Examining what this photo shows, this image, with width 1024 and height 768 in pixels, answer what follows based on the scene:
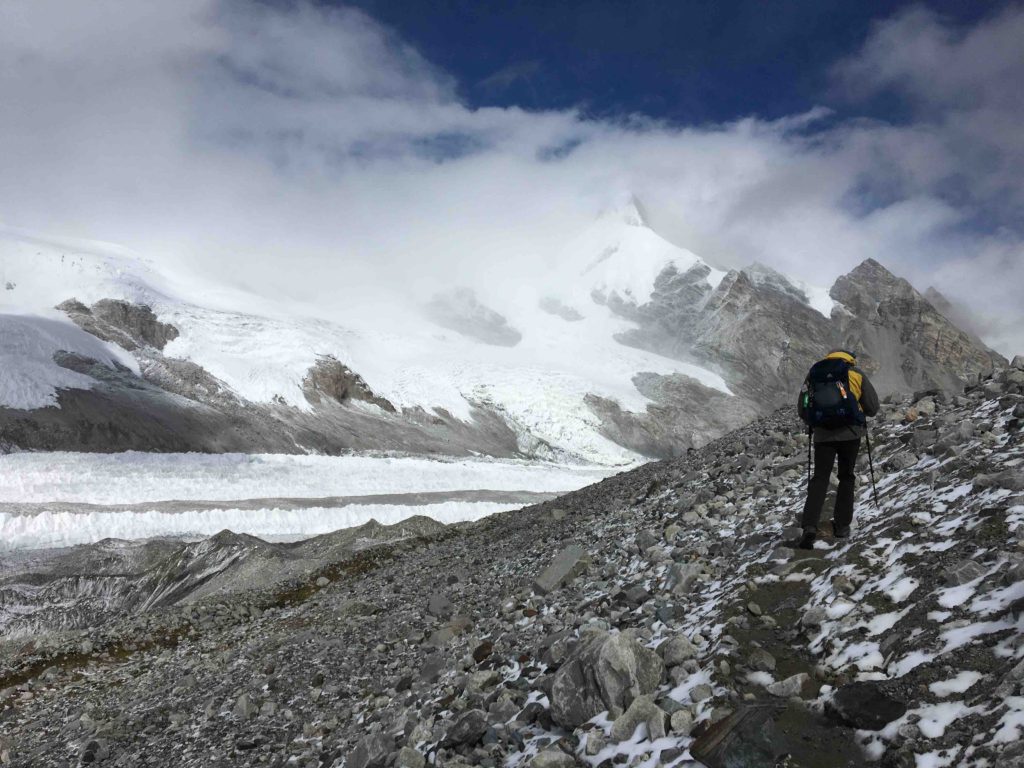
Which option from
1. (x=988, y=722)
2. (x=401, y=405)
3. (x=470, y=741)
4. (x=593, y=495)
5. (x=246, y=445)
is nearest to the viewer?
(x=988, y=722)

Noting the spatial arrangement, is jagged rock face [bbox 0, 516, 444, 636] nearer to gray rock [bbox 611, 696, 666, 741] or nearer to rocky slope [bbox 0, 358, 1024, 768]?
rocky slope [bbox 0, 358, 1024, 768]

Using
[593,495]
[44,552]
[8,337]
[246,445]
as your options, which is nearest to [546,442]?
[246,445]

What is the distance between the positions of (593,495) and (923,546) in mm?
15077

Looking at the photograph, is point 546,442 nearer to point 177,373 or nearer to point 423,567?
point 177,373

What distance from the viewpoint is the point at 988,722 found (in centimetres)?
400

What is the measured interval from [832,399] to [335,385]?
383 feet

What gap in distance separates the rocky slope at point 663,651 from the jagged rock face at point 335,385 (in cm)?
10056

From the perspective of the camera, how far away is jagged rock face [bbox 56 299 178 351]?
98.4m

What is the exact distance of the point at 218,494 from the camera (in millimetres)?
61219

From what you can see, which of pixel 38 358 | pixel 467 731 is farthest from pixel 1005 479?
pixel 38 358

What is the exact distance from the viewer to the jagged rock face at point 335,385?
114062 mm

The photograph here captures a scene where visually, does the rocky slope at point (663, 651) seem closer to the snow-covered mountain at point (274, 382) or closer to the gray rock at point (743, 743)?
the gray rock at point (743, 743)

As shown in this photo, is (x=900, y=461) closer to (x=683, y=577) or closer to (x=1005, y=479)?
(x=1005, y=479)

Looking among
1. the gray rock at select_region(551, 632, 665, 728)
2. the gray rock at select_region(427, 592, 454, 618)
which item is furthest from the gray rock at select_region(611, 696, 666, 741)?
the gray rock at select_region(427, 592, 454, 618)
